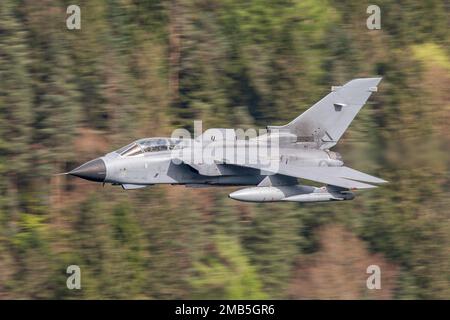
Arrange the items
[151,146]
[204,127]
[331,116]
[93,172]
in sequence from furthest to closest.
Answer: [204,127] → [331,116] → [151,146] → [93,172]

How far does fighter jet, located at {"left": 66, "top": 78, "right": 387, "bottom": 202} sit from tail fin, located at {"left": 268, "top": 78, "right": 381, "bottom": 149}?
0.09ft

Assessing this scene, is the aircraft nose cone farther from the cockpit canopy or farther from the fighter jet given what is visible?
the cockpit canopy

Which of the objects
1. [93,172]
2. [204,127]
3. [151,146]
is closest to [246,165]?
[151,146]

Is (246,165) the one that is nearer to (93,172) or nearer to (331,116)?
(331,116)

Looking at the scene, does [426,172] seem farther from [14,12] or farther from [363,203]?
[14,12]

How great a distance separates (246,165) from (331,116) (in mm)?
3358

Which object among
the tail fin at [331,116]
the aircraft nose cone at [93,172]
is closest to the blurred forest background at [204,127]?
the tail fin at [331,116]

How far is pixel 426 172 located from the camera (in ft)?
209

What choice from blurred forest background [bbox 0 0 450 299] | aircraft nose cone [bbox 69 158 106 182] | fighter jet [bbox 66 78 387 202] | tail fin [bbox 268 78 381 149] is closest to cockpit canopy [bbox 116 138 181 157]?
fighter jet [bbox 66 78 387 202]

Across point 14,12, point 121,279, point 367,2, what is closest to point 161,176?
point 121,279

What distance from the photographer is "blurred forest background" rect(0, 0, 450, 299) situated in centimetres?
5694

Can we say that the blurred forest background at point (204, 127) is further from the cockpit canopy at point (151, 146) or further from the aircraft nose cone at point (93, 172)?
the aircraft nose cone at point (93, 172)

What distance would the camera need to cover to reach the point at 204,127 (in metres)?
62.5

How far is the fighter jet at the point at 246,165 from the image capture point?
37812 mm
